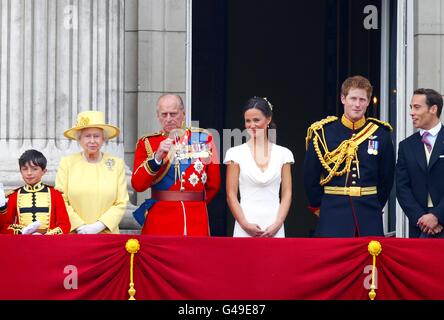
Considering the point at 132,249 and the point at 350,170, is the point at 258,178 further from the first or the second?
the point at 132,249

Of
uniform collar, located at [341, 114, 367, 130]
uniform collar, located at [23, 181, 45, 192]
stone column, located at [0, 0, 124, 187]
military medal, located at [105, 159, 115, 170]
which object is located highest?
stone column, located at [0, 0, 124, 187]

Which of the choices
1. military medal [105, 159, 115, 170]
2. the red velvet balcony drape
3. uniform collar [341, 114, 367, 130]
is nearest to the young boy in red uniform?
military medal [105, 159, 115, 170]

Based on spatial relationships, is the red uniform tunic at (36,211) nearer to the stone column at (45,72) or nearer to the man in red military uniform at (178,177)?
the man in red military uniform at (178,177)

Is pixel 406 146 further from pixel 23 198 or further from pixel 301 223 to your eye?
pixel 301 223

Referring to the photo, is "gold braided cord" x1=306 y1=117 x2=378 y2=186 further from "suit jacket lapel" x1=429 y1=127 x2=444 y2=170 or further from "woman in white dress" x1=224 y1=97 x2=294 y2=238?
"suit jacket lapel" x1=429 y1=127 x2=444 y2=170

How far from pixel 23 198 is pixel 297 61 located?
29.4ft

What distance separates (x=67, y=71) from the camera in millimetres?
12891

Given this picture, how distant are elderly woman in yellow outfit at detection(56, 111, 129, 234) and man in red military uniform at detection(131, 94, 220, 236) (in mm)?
270

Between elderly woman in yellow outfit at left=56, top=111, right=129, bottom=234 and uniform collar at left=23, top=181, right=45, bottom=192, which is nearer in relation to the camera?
uniform collar at left=23, top=181, right=45, bottom=192

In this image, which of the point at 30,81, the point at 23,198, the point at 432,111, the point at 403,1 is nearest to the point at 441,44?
the point at 403,1

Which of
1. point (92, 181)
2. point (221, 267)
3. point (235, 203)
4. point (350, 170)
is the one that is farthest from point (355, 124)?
point (92, 181)

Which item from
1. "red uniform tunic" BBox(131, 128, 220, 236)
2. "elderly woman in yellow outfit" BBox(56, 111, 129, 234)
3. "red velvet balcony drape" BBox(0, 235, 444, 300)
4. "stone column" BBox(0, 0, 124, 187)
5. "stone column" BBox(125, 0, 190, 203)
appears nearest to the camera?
"red velvet balcony drape" BBox(0, 235, 444, 300)

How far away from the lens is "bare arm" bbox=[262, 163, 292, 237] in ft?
35.2

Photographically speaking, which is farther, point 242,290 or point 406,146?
point 406,146
